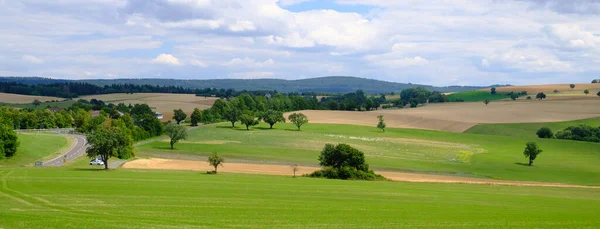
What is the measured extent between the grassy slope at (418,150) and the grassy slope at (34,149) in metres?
14.1

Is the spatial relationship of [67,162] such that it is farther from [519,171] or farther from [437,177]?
[519,171]

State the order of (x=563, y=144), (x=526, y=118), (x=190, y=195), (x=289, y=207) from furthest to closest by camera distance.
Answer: (x=526, y=118) → (x=563, y=144) → (x=190, y=195) → (x=289, y=207)

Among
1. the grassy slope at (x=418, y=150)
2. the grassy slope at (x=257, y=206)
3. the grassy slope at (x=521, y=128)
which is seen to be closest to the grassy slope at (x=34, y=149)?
the grassy slope at (x=418, y=150)

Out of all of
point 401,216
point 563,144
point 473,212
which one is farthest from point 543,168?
point 401,216

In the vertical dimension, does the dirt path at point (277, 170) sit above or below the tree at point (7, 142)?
below

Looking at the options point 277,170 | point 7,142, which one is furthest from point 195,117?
point 277,170

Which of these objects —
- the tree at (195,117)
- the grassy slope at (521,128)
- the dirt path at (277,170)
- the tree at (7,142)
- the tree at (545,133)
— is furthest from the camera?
the tree at (195,117)

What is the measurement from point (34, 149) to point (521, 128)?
10396 cm

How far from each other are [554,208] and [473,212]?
9.01 metres

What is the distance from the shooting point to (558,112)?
6225 inches

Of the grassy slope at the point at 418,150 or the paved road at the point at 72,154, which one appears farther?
the grassy slope at the point at 418,150

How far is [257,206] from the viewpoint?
36000mm

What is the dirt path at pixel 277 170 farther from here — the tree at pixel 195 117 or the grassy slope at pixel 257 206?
the tree at pixel 195 117

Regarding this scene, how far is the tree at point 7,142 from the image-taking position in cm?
7512
